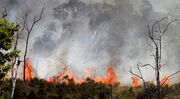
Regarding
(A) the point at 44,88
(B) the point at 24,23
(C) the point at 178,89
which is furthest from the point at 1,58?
(C) the point at 178,89

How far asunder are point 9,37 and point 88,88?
147 feet

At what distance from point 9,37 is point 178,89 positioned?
93.5 metres

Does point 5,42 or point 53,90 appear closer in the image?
point 5,42

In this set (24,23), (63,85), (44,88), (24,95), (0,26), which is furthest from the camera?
(63,85)

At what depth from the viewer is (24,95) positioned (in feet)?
168

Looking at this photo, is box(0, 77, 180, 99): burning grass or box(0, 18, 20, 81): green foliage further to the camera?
box(0, 77, 180, 99): burning grass

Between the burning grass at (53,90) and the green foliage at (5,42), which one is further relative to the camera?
the burning grass at (53,90)

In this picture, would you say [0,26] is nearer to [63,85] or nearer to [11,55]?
[11,55]

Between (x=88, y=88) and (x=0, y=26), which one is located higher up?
(x=0, y=26)

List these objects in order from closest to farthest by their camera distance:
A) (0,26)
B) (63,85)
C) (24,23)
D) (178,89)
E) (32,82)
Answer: (0,26)
(24,23)
(32,82)
(63,85)
(178,89)

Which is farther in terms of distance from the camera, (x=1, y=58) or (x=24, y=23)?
(x=24, y=23)

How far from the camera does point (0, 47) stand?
105ft

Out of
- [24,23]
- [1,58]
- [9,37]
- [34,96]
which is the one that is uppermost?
[24,23]

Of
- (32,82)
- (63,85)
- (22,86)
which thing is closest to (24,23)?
(22,86)
